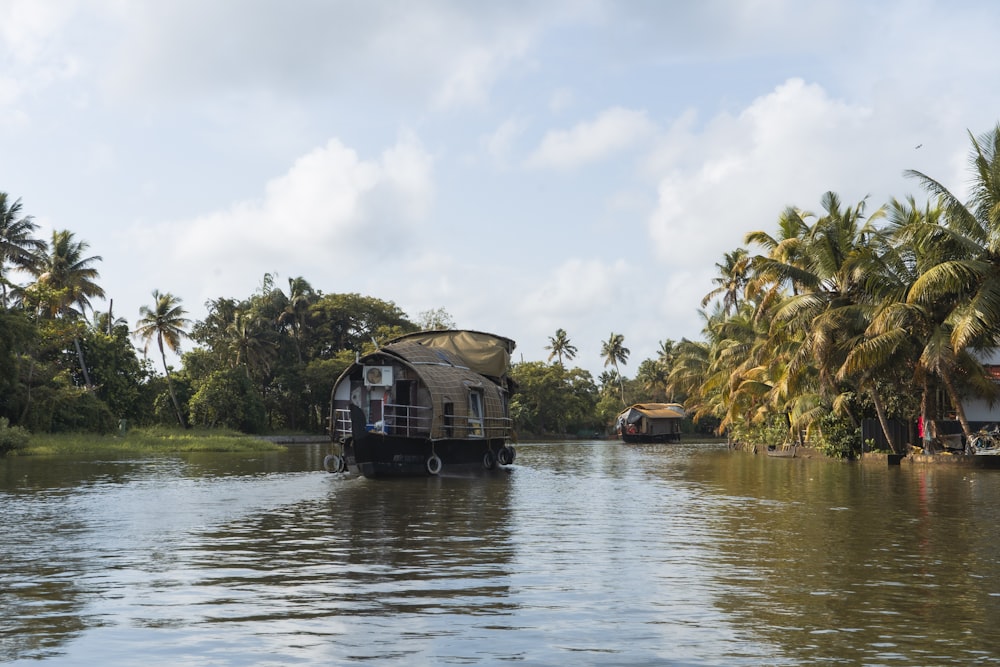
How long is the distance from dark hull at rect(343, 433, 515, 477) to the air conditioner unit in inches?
73.7

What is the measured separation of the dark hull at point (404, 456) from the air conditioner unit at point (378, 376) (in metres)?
1.87

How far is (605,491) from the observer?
78.2 ft

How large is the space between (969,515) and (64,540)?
15.1m

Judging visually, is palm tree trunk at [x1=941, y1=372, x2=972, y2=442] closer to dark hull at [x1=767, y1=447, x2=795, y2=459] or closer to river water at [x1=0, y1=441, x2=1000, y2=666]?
river water at [x1=0, y1=441, x2=1000, y2=666]

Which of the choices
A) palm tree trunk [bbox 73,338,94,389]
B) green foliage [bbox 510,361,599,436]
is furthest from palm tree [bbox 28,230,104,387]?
green foliage [bbox 510,361,599,436]

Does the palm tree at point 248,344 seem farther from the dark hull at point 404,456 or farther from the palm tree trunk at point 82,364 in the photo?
the dark hull at point 404,456

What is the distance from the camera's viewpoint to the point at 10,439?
3928 cm

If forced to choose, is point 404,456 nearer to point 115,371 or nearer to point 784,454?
point 784,454

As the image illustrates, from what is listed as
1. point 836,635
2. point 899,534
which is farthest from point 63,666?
point 899,534

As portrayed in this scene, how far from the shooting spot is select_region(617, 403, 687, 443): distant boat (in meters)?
76.1

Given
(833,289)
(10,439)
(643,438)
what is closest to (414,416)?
(833,289)

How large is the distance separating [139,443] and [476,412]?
2456 cm

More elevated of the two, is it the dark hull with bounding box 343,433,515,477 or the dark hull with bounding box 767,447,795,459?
the dark hull with bounding box 343,433,515,477

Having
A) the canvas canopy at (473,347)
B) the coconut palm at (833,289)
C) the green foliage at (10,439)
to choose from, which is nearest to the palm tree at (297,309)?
the green foliage at (10,439)
